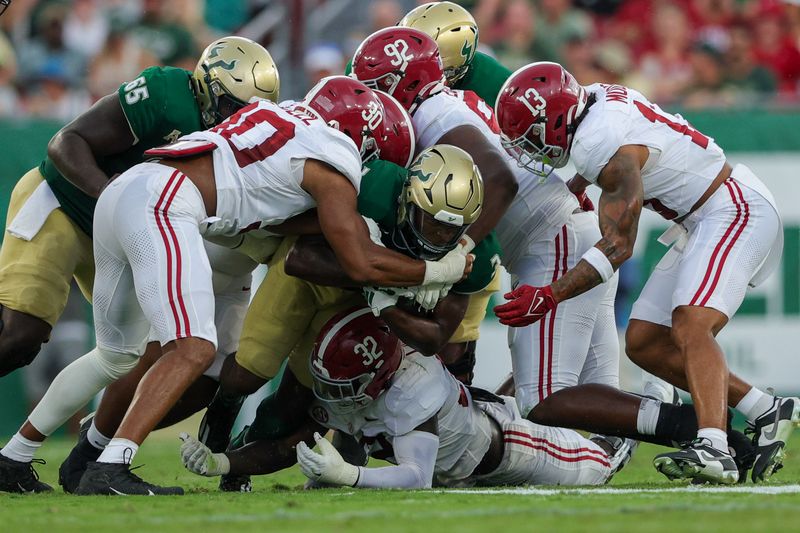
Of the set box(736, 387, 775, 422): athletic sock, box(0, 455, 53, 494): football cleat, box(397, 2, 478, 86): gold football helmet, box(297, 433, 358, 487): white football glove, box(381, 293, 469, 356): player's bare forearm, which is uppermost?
box(397, 2, 478, 86): gold football helmet

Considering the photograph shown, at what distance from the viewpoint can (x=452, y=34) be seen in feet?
21.5

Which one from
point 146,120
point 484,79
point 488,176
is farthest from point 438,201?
point 484,79

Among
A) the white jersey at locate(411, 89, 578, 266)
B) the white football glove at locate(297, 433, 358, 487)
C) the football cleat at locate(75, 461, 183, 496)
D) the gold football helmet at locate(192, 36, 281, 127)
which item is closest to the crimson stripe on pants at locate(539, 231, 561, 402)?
the white jersey at locate(411, 89, 578, 266)

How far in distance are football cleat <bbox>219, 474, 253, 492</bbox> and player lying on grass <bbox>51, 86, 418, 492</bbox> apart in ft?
0.95

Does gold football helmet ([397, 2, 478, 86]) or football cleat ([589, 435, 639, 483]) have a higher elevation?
gold football helmet ([397, 2, 478, 86])

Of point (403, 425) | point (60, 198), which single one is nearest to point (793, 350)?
point (403, 425)

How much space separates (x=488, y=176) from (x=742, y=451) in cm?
154

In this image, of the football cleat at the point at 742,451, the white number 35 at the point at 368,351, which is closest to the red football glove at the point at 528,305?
the white number 35 at the point at 368,351

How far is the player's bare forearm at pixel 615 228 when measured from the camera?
510cm

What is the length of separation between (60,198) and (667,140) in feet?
8.98

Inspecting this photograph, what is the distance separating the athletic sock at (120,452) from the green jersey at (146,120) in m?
1.55

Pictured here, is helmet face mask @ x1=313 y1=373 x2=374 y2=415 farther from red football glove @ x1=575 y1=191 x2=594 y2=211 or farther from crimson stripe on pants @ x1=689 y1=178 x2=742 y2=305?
red football glove @ x1=575 y1=191 x2=594 y2=211

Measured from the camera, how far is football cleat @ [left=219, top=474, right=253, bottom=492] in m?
5.52

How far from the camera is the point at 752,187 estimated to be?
5543mm
